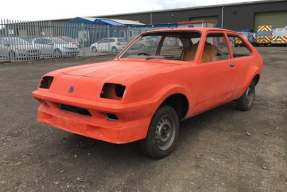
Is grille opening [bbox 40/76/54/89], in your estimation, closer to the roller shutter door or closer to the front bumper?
the front bumper

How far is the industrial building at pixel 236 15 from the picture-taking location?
37.8 meters

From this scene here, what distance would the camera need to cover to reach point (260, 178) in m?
3.45

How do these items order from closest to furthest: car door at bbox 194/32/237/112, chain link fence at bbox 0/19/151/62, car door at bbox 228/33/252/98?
car door at bbox 194/32/237/112 < car door at bbox 228/33/252/98 < chain link fence at bbox 0/19/151/62

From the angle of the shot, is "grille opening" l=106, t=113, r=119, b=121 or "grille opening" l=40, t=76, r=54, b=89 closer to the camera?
"grille opening" l=106, t=113, r=119, b=121

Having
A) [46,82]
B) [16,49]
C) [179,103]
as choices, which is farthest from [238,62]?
[16,49]

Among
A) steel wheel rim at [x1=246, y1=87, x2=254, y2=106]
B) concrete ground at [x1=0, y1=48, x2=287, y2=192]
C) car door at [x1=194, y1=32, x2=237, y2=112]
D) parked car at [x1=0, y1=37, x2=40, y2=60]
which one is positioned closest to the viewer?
concrete ground at [x1=0, y1=48, x2=287, y2=192]

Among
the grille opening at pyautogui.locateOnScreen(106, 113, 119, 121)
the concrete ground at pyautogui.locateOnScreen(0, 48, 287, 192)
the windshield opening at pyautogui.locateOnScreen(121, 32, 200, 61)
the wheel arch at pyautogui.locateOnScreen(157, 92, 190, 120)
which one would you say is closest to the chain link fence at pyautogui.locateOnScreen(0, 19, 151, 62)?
the concrete ground at pyautogui.locateOnScreen(0, 48, 287, 192)

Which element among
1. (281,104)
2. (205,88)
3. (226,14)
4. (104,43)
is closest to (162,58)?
(205,88)

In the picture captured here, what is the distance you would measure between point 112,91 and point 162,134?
0.89m

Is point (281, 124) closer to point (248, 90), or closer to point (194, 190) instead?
point (248, 90)

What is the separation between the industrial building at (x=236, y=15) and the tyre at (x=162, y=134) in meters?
37.8

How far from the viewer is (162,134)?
396 centimetres

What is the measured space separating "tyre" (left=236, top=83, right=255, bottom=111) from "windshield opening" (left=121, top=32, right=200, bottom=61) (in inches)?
70.7

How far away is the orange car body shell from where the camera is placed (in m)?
3.41
